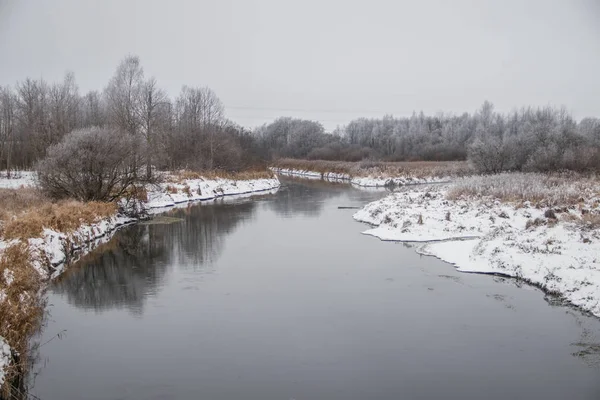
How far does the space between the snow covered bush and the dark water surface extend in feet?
24.6

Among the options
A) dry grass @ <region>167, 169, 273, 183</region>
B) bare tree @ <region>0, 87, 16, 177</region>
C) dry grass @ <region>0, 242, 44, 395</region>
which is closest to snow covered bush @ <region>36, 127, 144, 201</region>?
dry grass @ <region>0, 242, 44, 395</region>

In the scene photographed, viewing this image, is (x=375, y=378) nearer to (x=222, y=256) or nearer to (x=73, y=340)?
(x=73, y=340)

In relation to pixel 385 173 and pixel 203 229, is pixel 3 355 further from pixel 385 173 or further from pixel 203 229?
pixel 385 173

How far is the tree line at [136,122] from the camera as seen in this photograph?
40.3 metres

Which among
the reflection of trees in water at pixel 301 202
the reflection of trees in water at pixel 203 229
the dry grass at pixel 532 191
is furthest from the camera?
the reflection of trees in water at pixel 301 202

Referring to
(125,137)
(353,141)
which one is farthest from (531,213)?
(353,141)

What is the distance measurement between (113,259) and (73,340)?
746 centimetres

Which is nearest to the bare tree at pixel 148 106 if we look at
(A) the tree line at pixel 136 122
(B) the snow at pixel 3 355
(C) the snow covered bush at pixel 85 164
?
(A) the tree line at pixel 136 122

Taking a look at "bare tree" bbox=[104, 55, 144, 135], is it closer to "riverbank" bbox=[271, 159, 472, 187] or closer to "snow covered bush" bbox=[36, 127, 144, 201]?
"snow covered bush" bbox=[36, 127, 144, 201]

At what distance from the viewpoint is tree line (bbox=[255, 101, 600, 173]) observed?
3759cm

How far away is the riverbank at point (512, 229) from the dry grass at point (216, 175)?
18918 millimetres

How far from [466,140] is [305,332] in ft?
331

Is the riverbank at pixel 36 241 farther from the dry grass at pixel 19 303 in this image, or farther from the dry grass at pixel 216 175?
the dry grass at pixel 216 175

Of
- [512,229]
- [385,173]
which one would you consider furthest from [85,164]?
[385,173]
